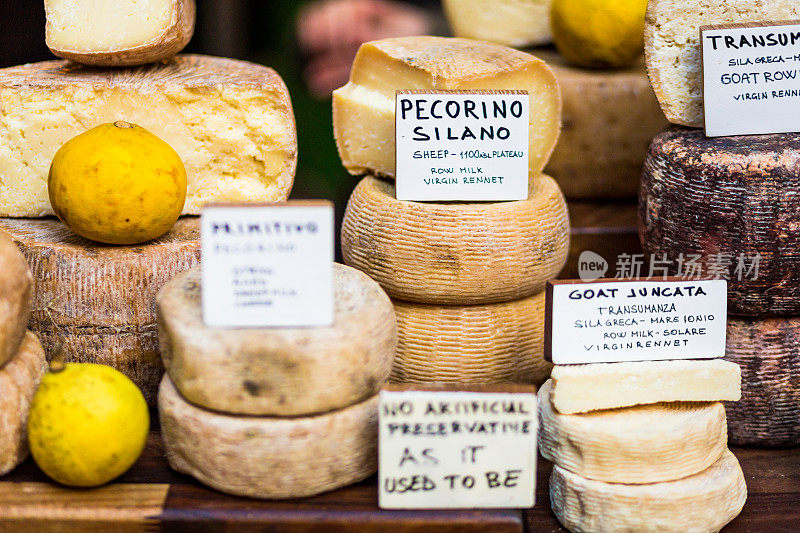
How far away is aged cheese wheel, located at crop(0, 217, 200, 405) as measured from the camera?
1722mm

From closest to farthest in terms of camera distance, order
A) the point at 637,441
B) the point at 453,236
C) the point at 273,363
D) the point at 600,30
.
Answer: the point at 273,363 < the point at 637,441 < the point at 453,236 < the point at 600,30

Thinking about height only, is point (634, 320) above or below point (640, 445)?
above

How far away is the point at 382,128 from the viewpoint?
1.95 m

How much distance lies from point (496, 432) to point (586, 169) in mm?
1230

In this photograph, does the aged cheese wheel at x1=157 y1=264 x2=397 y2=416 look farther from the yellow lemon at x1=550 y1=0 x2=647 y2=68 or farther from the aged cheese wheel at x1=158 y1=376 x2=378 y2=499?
the yellow lemon at x1=550 y1=0 x2=647 y2=68

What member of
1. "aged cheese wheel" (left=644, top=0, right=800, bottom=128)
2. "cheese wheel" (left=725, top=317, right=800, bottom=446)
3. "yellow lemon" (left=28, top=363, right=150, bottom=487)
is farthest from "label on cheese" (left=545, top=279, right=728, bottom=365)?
"yellow lemon" (left=28, top=363, right=150, bottom=487)

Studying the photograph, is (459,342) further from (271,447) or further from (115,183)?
(115,183)

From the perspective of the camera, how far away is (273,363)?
1372mm

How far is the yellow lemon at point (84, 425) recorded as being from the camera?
1.40m

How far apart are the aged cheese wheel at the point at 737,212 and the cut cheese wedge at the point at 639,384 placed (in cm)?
26

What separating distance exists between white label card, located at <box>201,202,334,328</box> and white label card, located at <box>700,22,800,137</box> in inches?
36.4

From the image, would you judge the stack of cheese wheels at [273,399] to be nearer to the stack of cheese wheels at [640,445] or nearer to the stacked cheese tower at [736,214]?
the stack of cheese wheels at [640,445]

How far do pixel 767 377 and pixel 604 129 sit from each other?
2.80 feet

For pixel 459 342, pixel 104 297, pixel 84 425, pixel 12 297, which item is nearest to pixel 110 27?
pixel 104 297
